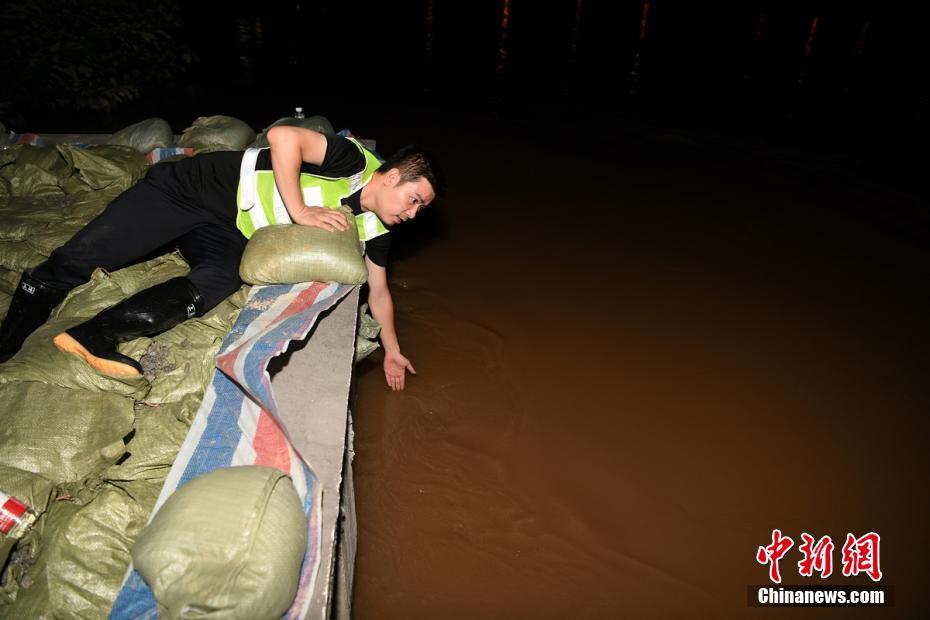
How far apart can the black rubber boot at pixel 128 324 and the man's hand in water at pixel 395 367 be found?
0.85m

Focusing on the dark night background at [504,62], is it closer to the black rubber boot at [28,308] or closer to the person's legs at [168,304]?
the black rubber boot at [28,308]

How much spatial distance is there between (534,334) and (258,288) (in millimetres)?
1701

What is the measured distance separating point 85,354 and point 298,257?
0.78 m

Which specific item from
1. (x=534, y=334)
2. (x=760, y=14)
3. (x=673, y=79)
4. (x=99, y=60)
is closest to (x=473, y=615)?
(x=534, y=334)

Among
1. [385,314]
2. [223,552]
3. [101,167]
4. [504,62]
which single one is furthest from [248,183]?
[504,62]

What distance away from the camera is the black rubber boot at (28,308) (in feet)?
7.08

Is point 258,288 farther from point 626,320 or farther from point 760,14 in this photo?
point 760,14

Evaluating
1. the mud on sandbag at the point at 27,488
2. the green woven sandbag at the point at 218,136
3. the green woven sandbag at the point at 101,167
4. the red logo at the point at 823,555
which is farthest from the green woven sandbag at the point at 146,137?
the red logo at the point at 823,555

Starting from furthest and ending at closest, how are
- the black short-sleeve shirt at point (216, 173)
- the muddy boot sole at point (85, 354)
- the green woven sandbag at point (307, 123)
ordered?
the green woven sandbag at point (307, 123) → the black short-sleeve shirt at point (216, 173) → the muddy boot sole at point (85, 354)

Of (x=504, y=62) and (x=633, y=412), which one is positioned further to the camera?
(x=504, y=62)

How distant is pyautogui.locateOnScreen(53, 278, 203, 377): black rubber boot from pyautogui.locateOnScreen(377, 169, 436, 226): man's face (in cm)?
83

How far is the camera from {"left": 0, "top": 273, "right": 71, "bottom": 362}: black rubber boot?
2158mm

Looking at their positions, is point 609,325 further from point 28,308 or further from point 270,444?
point 28,308

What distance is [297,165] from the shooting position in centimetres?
218
